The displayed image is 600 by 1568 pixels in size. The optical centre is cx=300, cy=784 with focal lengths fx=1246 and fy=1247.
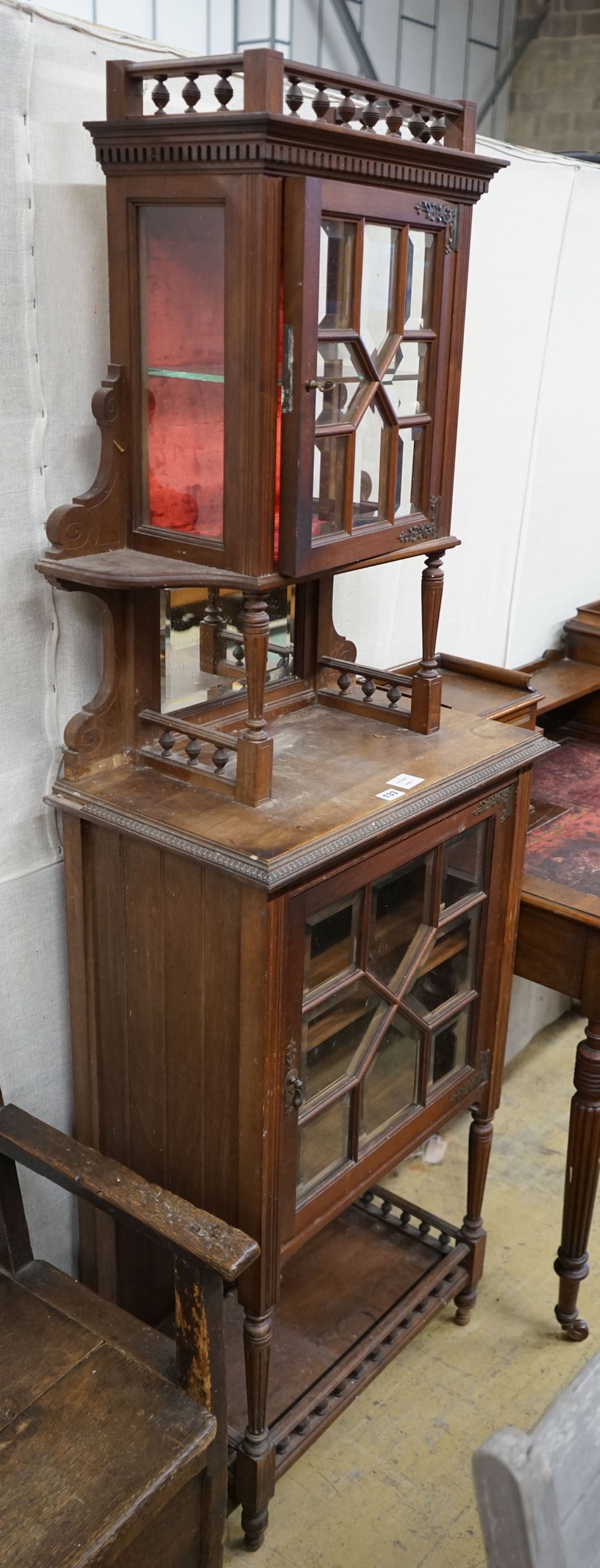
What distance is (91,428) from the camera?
5.70 feet

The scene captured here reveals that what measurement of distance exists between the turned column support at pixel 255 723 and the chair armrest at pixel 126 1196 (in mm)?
526

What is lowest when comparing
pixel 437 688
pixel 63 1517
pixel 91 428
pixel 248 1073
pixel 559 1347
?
pixel 559 1347

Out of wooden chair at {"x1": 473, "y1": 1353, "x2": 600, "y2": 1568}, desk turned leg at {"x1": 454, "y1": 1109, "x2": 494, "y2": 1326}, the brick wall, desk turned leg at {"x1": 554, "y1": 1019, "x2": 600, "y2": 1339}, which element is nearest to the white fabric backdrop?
desk turned leg at {"x1": 454, "y1": 1109, "x2": 494, "y2": 1326}

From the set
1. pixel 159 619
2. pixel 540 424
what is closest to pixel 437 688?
pixel 159 619

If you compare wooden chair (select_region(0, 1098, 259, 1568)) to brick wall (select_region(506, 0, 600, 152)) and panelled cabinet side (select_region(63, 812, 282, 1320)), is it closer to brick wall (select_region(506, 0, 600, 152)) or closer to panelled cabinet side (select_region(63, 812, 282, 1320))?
panelled cabinet side (select_region(63, 812, 282, 1320))

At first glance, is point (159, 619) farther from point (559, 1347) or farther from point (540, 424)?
point (559, 1347)

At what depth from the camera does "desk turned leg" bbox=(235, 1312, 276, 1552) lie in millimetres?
1793

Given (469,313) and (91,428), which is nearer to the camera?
(91,428)

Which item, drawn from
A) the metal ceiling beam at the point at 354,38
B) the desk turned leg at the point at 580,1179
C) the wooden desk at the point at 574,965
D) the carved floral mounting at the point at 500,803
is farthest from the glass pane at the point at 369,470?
the metal ceiling beam at the point at 354,38

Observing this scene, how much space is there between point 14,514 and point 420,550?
600mm

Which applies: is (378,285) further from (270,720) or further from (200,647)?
(270,720)

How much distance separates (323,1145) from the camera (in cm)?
185

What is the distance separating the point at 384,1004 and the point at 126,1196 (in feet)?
1.60

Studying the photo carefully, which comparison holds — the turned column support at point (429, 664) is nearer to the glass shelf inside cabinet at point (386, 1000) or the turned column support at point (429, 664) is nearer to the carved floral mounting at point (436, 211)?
the glass shelf inside cabinet at point (386, 1000)
